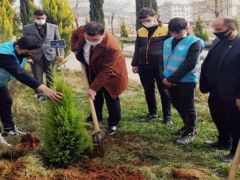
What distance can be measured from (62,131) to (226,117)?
1.83 meters

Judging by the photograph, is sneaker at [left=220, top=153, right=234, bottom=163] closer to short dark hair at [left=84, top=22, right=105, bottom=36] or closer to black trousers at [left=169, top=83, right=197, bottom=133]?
black trousers at [left=169, top=83, right=197, bottom=133]

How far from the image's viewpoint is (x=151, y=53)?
5.71m

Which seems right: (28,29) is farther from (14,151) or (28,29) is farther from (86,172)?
(86,172)

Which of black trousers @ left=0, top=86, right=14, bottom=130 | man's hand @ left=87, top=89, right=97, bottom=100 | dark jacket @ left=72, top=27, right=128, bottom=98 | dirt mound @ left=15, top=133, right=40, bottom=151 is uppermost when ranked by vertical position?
dark jacket @ left=72, top=27, right=128, bottom=98

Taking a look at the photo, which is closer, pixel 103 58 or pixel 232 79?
pixel 232 79

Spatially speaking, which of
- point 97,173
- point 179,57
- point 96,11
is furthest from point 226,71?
point 96,11

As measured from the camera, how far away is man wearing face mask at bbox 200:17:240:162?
4.09m

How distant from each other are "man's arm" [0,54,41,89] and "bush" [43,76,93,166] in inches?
11.6

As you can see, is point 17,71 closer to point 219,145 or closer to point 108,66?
point 108,66

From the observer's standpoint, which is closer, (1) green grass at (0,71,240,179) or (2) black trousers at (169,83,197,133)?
(1) green grass at (0,71,240,179)

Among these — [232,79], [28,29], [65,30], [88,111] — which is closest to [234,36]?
[232,79]

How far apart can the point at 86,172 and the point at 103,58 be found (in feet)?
5.16

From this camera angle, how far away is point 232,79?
13.5ft

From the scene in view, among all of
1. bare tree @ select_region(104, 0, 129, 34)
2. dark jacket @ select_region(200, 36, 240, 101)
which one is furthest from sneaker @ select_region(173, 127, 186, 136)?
bare tree @ select_region(104, 0, 129, 34)
